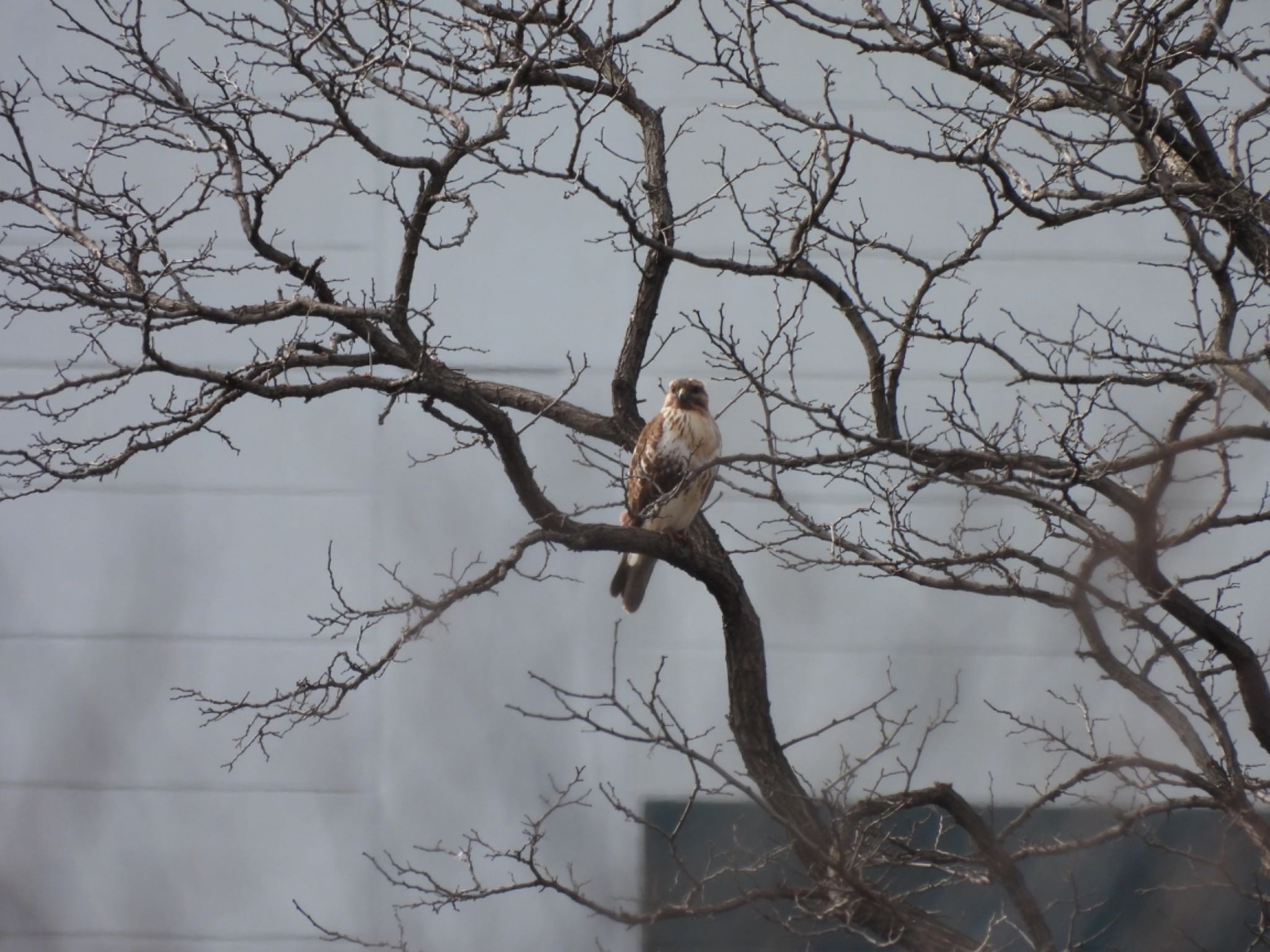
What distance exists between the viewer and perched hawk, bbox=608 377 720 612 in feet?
7.80

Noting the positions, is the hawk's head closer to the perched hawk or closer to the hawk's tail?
the perched hawk

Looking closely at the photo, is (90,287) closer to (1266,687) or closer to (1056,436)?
(1056,436)

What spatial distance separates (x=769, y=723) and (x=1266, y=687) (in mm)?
856

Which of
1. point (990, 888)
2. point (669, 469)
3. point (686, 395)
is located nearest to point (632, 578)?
point (669, 469)

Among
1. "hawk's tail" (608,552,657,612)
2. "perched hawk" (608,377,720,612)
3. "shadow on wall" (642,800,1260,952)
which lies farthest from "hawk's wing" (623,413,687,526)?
"shadow on wall" (642,800,1260,952)

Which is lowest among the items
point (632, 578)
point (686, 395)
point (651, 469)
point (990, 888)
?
point (990, 888)

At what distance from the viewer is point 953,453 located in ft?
5.47

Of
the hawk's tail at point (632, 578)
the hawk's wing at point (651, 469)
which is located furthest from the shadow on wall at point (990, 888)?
the hawk's wing at point (651, 469)

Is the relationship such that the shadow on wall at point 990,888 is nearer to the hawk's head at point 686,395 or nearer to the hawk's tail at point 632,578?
the hawk's tail at point 632,578

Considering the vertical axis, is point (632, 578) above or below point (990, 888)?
above

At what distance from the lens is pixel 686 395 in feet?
8.88

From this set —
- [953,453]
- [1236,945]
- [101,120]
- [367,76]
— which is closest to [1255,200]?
[953,453]

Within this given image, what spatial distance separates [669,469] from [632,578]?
33cm

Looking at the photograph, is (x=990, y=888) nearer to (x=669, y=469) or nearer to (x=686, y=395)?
(x=669, y=469)
